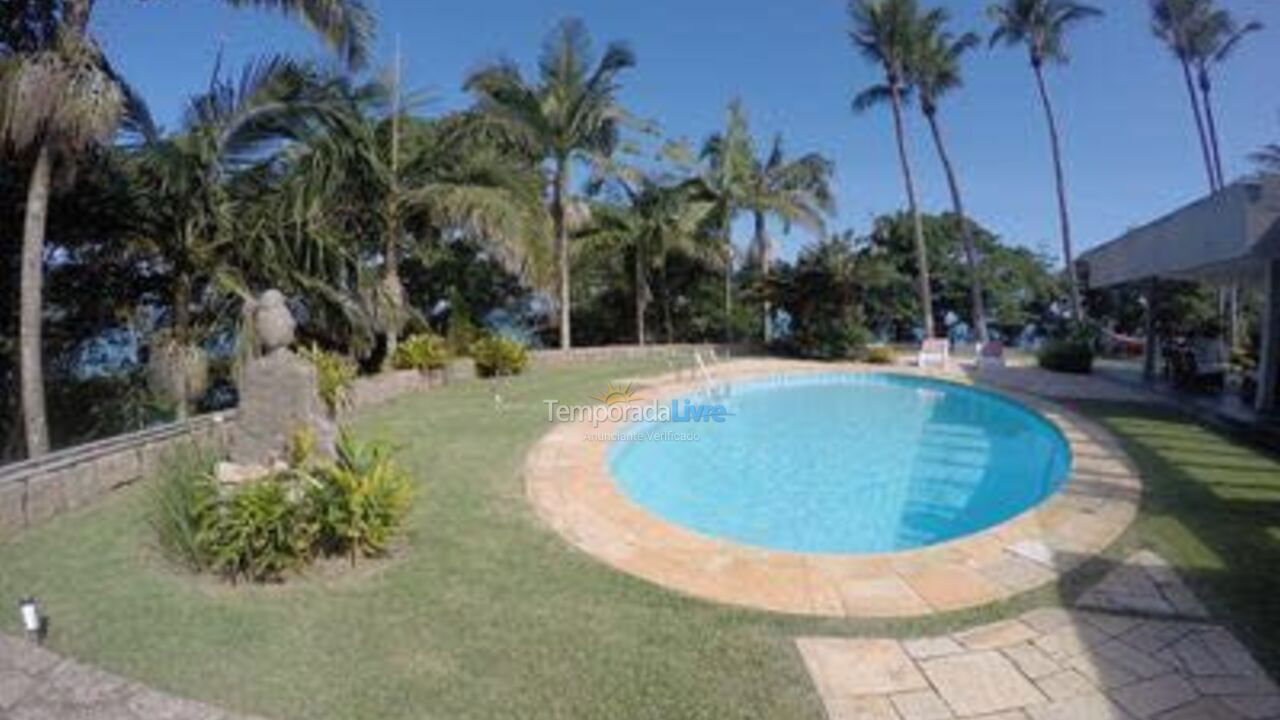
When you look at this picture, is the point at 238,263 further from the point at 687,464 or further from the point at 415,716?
the point at 415,716

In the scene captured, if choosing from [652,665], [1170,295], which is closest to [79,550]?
[652,665]

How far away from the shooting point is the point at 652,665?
485cm

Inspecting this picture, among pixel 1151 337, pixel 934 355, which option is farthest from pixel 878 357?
pixel 1151 337

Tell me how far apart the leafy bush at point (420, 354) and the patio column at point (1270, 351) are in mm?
12844

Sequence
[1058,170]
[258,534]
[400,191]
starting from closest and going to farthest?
[258,534]
[400,191]
[1058,170]

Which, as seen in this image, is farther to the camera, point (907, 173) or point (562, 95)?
point (907, 173)

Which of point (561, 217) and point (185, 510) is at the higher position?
point (561, 217)

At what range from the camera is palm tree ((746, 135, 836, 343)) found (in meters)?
24.2

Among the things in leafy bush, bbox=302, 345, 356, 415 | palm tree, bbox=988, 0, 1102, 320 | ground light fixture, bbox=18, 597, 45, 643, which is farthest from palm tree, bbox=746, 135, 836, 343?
ground light fixture, bbox=18, 597, 45, 643

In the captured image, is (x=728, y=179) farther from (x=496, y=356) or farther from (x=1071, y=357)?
(x=1071, y=357)

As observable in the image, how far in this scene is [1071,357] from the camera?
19.1 metres

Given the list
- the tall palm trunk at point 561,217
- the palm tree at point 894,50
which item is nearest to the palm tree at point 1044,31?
the palm tree at point 894,50

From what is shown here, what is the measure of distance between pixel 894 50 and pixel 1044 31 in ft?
16.6

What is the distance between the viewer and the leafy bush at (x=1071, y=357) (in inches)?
752
